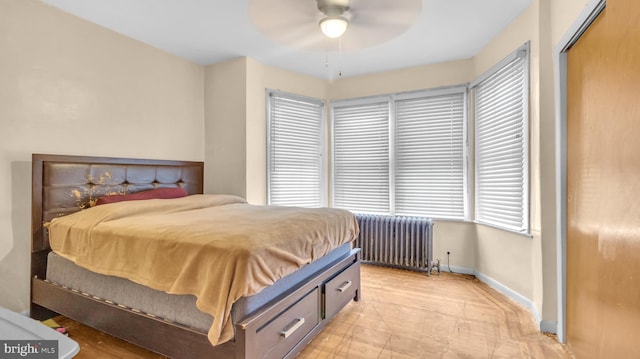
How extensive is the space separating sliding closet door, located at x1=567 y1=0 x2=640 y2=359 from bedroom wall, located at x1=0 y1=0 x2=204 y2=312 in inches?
145

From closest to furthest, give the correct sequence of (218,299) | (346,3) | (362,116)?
(218,299), (346,3), (362,116)

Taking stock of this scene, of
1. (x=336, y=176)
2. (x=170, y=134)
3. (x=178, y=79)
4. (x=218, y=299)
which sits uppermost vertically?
(x=178, y=79)

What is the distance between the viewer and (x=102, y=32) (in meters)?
2.79

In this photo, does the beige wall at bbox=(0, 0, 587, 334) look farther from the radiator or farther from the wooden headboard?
the radiator

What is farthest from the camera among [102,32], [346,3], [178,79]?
[178,79]

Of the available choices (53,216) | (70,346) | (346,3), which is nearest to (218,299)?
(70,346)

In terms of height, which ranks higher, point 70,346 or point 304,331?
point 70,346

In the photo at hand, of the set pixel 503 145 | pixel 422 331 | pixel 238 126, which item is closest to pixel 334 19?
pixel 238 126

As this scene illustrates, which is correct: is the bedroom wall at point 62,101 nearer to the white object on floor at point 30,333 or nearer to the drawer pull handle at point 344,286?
the white object on floor at point 30,333

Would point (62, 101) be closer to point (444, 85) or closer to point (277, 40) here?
point (277, 40)

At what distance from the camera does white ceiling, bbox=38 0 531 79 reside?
8.08ft

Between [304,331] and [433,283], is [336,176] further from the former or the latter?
[304,331]

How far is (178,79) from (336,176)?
93.6 inches

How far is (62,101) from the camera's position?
98.5 inches
